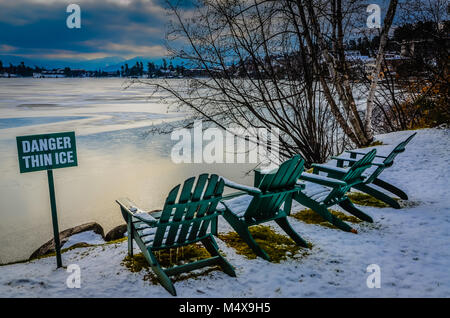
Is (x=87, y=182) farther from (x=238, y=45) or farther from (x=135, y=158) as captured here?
(x=238, y=45)

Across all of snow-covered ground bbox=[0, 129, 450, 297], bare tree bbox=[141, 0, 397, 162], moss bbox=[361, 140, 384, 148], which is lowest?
snow-covered ground bbox=[0, 129, 450, 297]

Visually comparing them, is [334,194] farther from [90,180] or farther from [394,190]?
[90,180]

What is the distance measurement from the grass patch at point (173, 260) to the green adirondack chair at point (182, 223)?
12 cm

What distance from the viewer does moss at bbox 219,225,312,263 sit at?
3553mm

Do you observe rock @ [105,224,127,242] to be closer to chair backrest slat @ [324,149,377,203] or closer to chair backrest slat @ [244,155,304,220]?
chair backrest slat @ [244,155,304,220]

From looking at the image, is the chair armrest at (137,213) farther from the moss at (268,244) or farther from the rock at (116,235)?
the rock at (116,235)

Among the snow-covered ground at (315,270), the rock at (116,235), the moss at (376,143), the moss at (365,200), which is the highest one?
the moss at (376,143)

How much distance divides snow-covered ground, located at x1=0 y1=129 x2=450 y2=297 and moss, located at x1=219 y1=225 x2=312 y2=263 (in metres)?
0.11

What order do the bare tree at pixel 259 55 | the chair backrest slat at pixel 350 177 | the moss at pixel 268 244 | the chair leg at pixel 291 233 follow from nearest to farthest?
the moss at pixel 268 244
the chair leg at pixel 291 233
the chair backrest slat at pixel 350 177
the bare tree at pixel 259 55

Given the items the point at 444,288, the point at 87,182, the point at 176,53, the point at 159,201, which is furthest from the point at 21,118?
the point at 444,288

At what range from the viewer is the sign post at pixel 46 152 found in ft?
9.95

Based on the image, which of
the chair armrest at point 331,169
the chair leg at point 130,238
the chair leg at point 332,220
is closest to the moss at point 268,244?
the chair leg at point 332,220

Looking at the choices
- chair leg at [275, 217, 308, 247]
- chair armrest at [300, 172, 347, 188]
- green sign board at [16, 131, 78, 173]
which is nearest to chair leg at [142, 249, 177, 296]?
green sign board at [16, 131, 78, 173]
